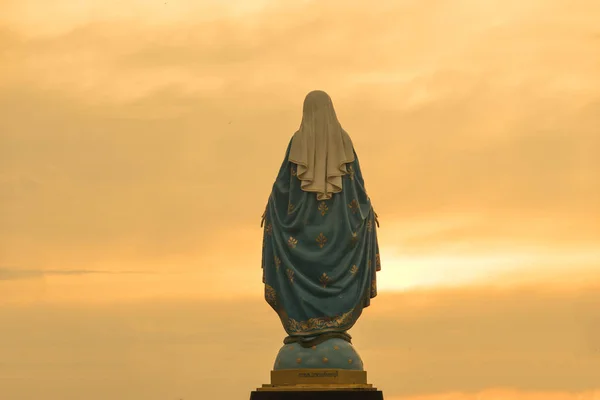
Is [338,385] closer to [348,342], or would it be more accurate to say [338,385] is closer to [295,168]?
[348,342]

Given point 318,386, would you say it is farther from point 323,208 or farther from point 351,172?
point 351,172

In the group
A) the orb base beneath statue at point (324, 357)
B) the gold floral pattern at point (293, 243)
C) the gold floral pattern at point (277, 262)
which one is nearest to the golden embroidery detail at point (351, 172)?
the gold floral pattern at point (293, 243)

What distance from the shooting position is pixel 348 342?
98.8 feet

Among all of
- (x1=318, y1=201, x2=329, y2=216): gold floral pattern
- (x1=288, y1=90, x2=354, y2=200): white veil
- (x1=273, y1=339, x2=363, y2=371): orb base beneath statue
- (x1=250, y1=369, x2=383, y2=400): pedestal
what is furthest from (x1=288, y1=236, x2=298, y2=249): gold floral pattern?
(x1=250, y1=369, x2=383, y2=400): pedestal

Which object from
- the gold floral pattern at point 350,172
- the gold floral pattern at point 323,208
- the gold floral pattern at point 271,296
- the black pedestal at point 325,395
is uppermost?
the gold floral pattern at point 350,172

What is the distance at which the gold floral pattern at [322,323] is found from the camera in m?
29.9

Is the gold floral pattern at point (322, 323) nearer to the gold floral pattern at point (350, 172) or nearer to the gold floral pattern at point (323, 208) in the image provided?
the gold floral pattern at point (323, 208)

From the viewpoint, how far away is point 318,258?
30.1 m

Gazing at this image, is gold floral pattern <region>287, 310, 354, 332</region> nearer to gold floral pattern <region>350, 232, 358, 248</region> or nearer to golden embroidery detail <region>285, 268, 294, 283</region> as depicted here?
golden embroidery detail <region>285, 268, 294, 283</region>

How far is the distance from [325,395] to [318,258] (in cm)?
226

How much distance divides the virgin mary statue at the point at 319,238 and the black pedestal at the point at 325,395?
542mm

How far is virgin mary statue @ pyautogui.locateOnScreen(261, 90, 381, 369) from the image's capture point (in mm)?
30000

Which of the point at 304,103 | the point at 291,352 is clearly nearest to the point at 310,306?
the point at 291,352

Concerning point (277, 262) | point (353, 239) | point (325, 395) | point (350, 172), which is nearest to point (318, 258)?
point (353, 239)
